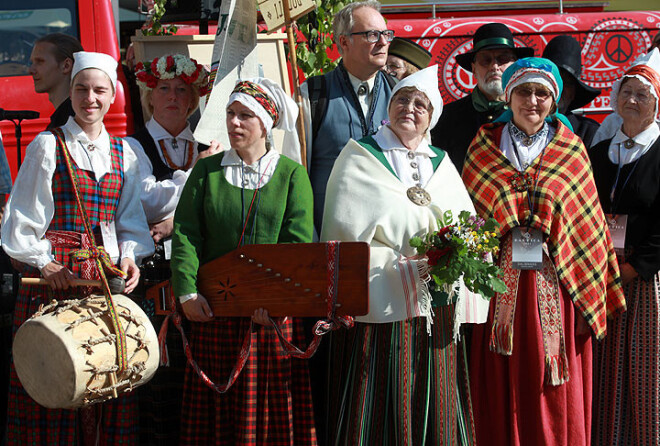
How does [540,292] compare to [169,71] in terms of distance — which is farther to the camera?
[169,71]

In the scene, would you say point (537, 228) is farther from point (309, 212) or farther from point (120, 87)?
point (120, 87)

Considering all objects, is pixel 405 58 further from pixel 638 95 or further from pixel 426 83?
pixel 426 83

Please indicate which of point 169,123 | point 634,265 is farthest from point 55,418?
point 634,265

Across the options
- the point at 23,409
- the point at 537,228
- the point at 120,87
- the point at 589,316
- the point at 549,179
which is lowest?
the point at 23,409

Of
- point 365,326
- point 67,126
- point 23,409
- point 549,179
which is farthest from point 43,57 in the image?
point 549,179

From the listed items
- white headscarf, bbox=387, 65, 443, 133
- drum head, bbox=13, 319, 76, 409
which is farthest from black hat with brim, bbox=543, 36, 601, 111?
drum head, bbox=13, 319, 76, 409

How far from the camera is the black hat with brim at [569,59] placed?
18.8 feet

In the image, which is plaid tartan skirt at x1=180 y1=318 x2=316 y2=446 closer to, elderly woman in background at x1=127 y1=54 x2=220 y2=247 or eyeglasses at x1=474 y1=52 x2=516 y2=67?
elderly woman in background at x1=127 y1=54 x2=220 y2=247

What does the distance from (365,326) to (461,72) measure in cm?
355

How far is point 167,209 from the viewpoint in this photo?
4324 millimetres

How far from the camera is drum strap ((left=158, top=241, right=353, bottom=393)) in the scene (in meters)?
3.55

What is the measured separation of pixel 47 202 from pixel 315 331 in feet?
4.73

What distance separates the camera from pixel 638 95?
4.60 m

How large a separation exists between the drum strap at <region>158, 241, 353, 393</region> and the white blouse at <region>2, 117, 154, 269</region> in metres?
0.40
